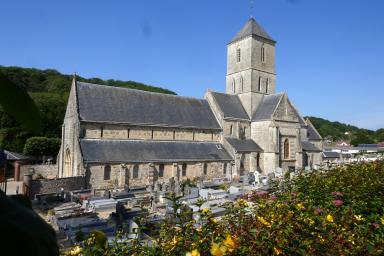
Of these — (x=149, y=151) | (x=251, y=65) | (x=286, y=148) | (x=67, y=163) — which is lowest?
(x=67, y=163)

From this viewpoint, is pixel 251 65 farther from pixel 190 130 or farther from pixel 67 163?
pixel 67 163

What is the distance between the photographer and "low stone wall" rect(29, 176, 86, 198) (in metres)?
21.0

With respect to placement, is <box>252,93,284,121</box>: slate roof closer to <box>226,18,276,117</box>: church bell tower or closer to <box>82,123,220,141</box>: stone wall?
<box>226,18,276,117</box>: church bell tower

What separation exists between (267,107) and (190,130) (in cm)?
1003

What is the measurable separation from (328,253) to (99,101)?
80.0ft

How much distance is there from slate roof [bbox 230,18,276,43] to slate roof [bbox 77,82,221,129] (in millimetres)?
10689

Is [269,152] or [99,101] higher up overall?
[99,101]

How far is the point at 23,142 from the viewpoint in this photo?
41406mm

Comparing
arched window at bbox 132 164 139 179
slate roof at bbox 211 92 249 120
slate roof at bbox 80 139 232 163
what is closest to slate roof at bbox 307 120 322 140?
slate roof at bbox 211 92 249 120

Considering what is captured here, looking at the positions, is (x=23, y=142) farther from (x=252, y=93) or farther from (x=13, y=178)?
(x=252, y=93)

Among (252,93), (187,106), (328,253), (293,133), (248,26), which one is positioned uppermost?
(248,26)

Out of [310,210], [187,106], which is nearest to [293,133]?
[187,106]

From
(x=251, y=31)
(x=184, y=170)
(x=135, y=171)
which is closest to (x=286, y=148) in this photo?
(x=184, y=170)

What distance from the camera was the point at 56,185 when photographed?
846 inches
